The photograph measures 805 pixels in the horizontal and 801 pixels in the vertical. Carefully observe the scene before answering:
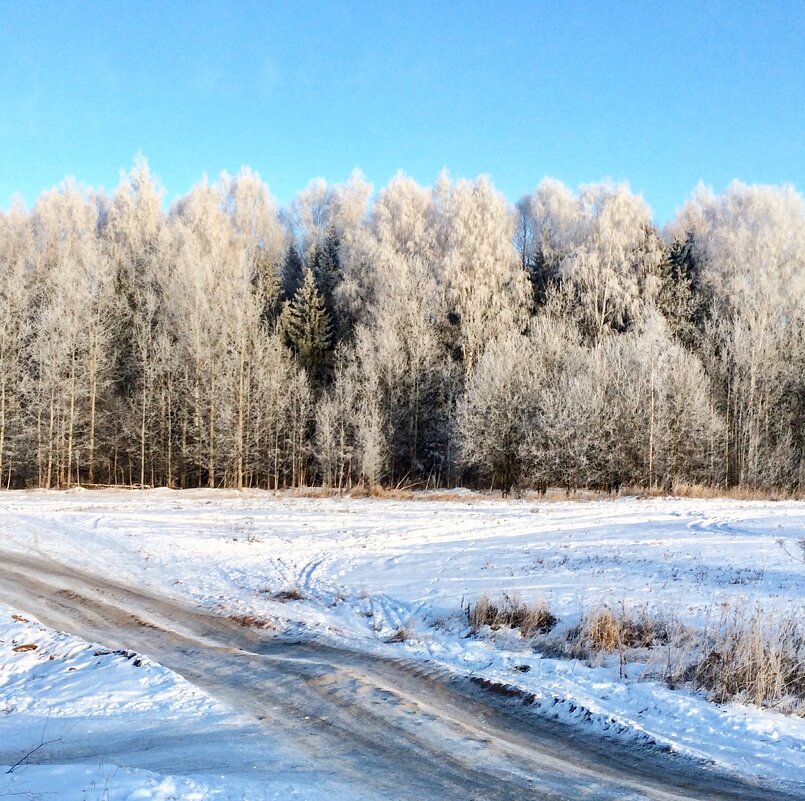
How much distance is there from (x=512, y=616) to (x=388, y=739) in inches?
200

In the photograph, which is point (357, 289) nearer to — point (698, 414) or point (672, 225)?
point (698, 414)

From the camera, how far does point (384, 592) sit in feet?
42.8

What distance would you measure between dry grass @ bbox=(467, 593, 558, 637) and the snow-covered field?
0.30 meters

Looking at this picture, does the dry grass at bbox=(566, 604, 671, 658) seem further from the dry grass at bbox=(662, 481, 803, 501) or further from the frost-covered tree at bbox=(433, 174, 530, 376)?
the frost-covered tree at bbox=(433, 174, 530, 376)

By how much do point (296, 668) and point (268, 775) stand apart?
2.90 metres

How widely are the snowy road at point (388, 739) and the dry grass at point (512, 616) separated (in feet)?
8.29

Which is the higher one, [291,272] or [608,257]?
[291,272]

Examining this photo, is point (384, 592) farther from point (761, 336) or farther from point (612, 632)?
point (761, 336)

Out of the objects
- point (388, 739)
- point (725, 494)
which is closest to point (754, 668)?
point (388, 739)

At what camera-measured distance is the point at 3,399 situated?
133 feet

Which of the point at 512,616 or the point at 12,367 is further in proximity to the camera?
the point at 12,367

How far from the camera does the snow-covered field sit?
5.81 m

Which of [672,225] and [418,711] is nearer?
[418,711]

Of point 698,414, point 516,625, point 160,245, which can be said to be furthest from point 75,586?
point 160,245
